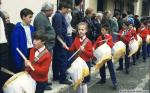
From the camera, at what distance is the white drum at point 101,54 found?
9625mm

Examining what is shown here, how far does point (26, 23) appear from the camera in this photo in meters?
7.45

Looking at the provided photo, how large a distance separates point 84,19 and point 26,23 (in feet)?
15.4

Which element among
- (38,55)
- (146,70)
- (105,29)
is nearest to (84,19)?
(105,29)

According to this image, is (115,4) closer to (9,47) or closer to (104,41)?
(104,41)

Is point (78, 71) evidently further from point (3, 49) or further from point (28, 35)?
point (3, 49)

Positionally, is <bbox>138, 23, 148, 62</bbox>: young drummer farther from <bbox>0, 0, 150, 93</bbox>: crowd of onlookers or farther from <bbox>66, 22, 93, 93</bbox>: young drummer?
<bbox>66, 22, 93, 93</bbox>: young drummer

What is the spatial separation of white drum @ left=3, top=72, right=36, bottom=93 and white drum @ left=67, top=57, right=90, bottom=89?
1.65 meters

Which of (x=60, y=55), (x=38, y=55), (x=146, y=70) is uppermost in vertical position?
(x=38, y=55)

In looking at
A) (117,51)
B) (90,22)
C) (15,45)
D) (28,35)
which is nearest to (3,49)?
(15,45)

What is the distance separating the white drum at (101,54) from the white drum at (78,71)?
1460 millimetres

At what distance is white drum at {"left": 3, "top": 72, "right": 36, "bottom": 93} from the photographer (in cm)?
636

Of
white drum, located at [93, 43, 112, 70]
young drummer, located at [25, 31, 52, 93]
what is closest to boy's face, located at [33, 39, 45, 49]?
young drummer, located at [25, 31, 52, 93]

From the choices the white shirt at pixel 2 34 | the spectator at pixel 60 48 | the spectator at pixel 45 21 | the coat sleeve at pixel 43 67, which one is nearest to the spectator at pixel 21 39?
the white shirt at pixel 2 34

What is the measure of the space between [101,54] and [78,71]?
1.70m
